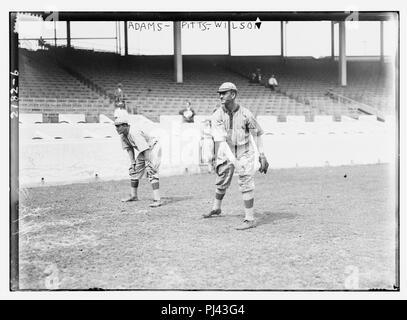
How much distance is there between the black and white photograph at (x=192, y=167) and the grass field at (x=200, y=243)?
0.02 m

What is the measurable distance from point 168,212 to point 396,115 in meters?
3.16

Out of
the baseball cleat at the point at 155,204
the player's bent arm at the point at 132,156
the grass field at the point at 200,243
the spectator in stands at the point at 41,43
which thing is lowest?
the grass field at the point at 200,243

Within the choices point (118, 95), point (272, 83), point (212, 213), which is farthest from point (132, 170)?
point (272, 83)

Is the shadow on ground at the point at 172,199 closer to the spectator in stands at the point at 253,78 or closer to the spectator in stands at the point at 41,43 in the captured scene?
the spectator in stands at the point at 41,43

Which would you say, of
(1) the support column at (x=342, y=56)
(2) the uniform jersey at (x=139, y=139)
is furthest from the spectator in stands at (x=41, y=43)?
(1) the support column at (x=342, y=56)

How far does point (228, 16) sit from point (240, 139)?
146 centimetres

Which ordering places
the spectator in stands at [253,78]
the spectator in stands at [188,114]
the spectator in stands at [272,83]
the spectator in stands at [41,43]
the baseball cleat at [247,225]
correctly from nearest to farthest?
the baseball cleat at [247,225] < the spectator in stands at [41,43] < the spectator in stands at [188,114] < the spectator in stands at [253,78] < the spectator in stands at [272,83]

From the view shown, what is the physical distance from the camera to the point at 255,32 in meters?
6.32

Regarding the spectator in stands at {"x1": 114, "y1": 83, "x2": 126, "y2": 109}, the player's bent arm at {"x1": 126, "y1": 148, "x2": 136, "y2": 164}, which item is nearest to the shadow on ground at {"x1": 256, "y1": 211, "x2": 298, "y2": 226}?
the player's bent arm at {"x1": 126, "y1": 148, "x2": 136, "y2": 164}

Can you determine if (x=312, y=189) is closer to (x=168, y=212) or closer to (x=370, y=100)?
(x=370, y=100)

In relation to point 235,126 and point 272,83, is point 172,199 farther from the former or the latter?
point 272,83

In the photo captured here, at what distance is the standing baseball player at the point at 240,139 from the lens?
5.56 meters

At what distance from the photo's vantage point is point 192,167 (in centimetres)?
850

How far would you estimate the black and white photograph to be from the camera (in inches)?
184
